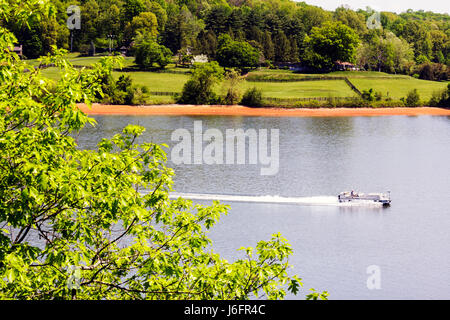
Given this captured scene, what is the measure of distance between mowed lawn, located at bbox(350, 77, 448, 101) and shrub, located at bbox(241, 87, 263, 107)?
30221 millimetres

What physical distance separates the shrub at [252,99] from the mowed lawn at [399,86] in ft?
99.2

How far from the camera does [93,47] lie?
19475 cm

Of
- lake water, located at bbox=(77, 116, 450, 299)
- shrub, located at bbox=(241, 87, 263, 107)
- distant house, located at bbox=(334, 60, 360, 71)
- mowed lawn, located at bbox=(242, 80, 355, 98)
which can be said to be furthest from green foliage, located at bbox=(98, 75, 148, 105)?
distant house, located at bbox=(334, 60, 360, 71)

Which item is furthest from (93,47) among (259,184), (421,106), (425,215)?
(425,215)

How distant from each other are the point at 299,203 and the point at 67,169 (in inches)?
1669

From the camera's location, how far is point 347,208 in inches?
2259

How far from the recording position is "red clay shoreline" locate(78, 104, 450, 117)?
131 m

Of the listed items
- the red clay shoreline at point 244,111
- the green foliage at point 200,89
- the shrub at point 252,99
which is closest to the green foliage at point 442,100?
the red clay shoreline at point 244,111

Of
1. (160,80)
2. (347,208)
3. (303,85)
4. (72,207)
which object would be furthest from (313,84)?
(72,207)

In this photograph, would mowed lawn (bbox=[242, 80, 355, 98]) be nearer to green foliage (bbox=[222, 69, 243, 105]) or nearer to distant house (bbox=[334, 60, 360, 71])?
green foliage (bbox=[222, 69, 243, 105])

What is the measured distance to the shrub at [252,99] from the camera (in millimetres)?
138125

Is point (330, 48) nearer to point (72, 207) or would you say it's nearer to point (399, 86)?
point (399, 86)

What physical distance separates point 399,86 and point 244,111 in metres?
48.9
